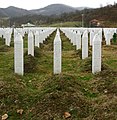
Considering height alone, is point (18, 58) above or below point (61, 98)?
above

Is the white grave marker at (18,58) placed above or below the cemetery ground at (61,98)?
above

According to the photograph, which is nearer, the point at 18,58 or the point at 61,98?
the point at 61,98

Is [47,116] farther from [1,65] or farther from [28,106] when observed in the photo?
[1,65]

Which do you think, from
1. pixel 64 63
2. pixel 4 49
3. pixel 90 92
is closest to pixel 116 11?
pixel 4 49

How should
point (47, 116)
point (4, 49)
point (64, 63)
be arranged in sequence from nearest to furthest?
point (47, 116) → point (64, 63) → point (4, 49)

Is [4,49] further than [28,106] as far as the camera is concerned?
Yes

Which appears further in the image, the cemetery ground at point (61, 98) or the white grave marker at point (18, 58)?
the white grave marker at point (18, 58)

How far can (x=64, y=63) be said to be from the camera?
15.7 meters

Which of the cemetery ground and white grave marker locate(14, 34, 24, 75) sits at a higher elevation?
white grave marker locate(14, 34, 24, 75)

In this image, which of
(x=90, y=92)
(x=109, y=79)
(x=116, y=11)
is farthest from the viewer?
(x=116, y=11)

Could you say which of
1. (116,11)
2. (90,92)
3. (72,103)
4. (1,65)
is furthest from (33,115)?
(116,11)

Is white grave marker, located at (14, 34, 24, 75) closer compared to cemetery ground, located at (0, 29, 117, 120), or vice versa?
cemetery ground, located at (0, 29, 117, 120)

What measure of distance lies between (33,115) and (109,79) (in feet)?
A: 12.0

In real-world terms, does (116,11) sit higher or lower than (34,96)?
higher
